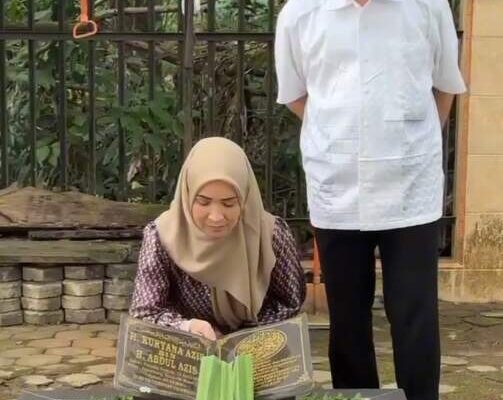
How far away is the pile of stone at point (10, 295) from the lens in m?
4.78

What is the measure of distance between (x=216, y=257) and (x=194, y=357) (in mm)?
423

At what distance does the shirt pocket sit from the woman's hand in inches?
29.5

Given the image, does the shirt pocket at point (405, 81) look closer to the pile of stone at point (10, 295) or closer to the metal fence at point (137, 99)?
the metal fence at point (137, 99)

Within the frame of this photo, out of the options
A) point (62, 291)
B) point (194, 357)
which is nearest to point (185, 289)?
point (194, 357)

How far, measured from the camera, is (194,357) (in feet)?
7.78

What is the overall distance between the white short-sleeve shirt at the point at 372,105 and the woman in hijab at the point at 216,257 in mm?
215

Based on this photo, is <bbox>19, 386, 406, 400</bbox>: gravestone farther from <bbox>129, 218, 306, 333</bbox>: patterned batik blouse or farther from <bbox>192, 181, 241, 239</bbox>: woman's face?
<bbox>192, 181, 241, 239</bbox>: woman's face

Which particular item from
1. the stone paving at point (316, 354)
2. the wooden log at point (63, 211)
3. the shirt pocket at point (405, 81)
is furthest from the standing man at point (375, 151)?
the wooden log at point (63, 211)

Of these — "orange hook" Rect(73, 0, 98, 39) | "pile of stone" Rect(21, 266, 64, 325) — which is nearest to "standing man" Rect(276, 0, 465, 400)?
"orange hook" Rect(73, 0, 98, 39)

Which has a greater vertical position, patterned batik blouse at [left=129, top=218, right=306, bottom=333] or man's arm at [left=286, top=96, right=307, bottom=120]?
man's arm at [left=286, top=96, right=307, bottom=120]

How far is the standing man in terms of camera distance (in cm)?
277

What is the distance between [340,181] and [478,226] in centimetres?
241

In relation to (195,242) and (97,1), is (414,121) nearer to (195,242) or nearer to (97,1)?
(195,242)

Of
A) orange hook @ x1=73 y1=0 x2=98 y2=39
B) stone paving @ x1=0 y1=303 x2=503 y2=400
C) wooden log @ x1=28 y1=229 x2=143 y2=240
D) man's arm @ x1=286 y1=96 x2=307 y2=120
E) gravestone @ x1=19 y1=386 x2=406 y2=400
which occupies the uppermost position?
orange hook @ x1=73 y1=0 x2=98 y2=39
